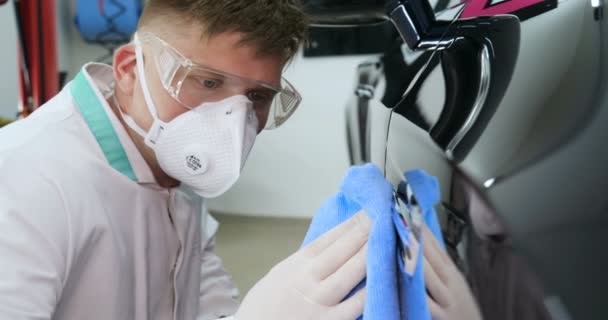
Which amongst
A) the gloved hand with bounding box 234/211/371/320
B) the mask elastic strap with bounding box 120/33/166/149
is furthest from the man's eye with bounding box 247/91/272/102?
the gloved hand with bounding box 234/211/371/320

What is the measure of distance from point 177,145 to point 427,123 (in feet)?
1.77

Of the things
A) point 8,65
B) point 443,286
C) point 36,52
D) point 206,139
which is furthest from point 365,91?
point 8,65

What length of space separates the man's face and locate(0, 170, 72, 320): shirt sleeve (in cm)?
22

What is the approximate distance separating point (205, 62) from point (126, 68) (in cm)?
16

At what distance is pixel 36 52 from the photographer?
1.69 metres

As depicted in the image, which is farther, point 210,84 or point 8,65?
point 8,65

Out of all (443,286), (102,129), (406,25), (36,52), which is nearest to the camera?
(443,286)

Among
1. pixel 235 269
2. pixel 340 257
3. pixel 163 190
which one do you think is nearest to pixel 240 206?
pixel 235 269

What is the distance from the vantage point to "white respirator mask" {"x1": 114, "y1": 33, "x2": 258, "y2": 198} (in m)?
0.85

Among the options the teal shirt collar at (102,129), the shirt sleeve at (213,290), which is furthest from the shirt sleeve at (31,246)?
the shirt sleeve at (213,290)

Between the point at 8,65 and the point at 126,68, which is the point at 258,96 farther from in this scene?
the point at 8,65

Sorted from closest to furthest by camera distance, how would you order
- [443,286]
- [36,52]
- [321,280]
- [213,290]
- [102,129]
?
[443,286]
[321,280]
[102,129]
[213,290]
[36,52]

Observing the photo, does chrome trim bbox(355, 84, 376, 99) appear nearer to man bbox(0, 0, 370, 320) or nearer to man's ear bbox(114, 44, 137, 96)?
man bbox(0, 0, 370, 320)

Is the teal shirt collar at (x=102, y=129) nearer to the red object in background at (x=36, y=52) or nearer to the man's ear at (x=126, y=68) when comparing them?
the man's ear at (x=126, y=68)
